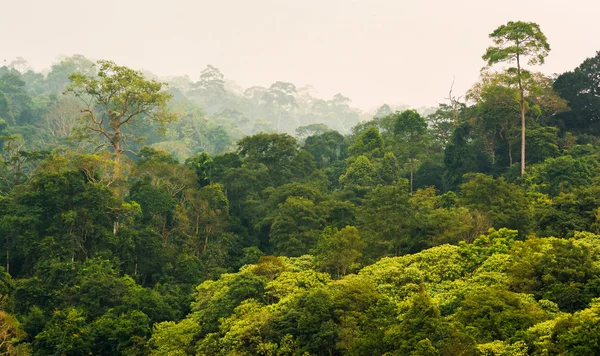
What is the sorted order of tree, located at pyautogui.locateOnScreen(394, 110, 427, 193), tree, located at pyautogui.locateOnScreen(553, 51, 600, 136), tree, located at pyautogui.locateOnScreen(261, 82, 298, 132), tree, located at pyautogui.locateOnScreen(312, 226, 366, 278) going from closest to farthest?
1. tree, located at pyautogui.locateOnScreen(312, 226, 366, 278)
2. tree, located at pyautogui.locateOnScreen(553, 51, 600, 136)
3. tree, located at pyautogui.locateOnScreen(394, 110, 427, 193)
4. tree, located at pyautogui.locateOnScreen(261, 82, 298, 132)

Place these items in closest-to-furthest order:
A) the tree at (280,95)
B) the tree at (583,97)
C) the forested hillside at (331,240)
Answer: the forested hillside at (331,240)
the tree at (583,97)
the tree at (280,95)

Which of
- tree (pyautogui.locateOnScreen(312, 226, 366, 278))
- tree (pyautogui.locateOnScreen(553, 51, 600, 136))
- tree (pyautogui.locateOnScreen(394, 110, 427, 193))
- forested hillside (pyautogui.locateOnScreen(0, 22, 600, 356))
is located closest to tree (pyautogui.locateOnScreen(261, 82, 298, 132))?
forested hillside (pyautogui.locateOnScreen(0, 22, 600, 356))

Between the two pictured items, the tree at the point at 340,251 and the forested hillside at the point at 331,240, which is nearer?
the forested hillside at the point at 331,240

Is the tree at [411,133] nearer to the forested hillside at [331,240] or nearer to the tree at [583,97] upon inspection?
the forested hillside at [331,240]

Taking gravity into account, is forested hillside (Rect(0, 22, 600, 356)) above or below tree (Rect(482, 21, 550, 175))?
below

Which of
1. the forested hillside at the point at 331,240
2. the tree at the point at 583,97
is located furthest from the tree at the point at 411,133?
the tree at the point at 583,97

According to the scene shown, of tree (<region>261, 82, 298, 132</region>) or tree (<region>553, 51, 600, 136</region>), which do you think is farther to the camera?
tree (<region>261, 82, 298, 132</region>)

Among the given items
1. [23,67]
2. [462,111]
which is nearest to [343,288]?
[462,111]

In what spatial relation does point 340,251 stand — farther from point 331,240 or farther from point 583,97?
point 583,97

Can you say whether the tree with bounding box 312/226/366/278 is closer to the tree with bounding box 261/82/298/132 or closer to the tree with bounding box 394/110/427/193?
the tree with bounding box 394/110/427/193

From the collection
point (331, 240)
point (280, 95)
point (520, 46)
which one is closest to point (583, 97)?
point (520, 46)
